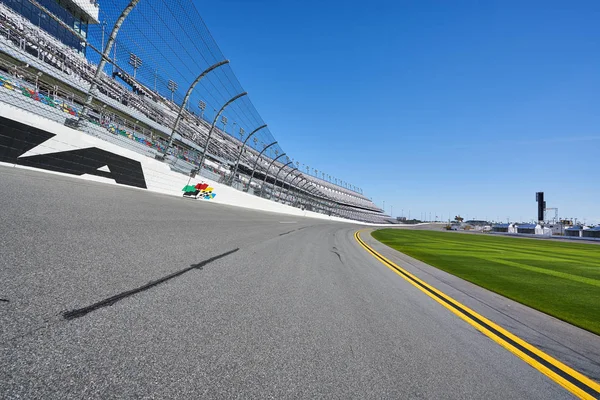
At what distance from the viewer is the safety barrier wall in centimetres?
889

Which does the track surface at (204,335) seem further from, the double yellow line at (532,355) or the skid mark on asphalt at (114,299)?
the double yellow line at (532,355)

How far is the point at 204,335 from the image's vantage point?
2.08m

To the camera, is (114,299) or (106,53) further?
(106,53)

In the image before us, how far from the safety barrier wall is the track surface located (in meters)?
6.85

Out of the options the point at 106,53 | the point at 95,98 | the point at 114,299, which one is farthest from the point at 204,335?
the point at 95,98

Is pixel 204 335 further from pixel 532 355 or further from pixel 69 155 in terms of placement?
pixel 69 155

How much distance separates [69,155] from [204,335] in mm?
12567

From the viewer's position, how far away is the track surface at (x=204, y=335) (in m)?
1.49

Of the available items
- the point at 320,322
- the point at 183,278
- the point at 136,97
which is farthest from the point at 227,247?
the point at 136,97

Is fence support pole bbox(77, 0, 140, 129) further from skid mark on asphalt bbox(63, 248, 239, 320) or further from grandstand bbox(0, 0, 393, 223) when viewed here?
skid mark on asphalt bbox(63, 248, 239, 320)

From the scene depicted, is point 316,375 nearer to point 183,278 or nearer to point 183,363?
point 183,363

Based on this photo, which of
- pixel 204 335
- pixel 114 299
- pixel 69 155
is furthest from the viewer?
pixel 69 155

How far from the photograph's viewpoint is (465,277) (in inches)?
274

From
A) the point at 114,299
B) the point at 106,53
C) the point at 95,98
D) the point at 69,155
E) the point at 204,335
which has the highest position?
the point at 95,98
